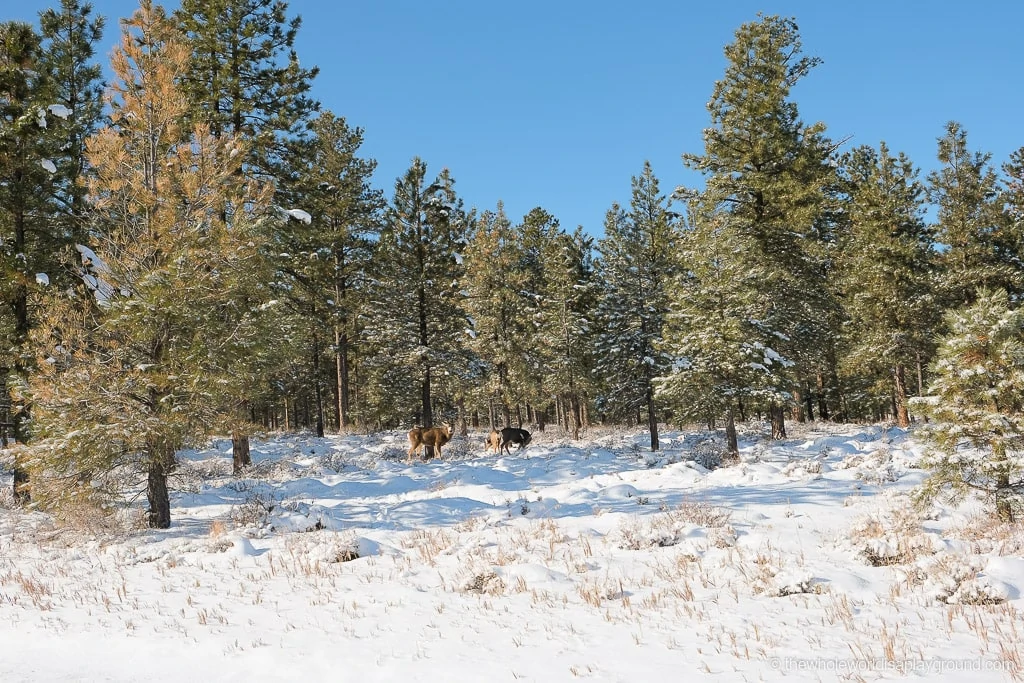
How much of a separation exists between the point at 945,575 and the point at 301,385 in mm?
42897

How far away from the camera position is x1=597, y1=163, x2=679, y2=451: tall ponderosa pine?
82.0 ft

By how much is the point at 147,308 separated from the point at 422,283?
46.9 feet

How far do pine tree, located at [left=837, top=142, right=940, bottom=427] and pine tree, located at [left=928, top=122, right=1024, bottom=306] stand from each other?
3.00ft

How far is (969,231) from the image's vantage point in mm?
23797

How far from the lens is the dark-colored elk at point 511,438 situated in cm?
2353

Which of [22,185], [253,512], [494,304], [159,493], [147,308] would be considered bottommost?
[253,512]

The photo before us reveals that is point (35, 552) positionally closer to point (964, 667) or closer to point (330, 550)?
point (330, 550)

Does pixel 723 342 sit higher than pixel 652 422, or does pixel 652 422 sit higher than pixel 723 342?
pixel 723 342

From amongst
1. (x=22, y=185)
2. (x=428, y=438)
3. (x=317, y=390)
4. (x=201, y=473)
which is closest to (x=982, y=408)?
(x=201, y=473)

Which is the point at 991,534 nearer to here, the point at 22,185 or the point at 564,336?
the point at 22,185

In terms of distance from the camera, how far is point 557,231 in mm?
37500

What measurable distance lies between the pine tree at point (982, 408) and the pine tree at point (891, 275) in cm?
1796

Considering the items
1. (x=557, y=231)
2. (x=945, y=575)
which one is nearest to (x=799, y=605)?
(x=945, y=575)

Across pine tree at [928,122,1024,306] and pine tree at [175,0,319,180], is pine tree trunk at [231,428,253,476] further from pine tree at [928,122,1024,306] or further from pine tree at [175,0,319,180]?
pine tree at [928,122,1024,306]
